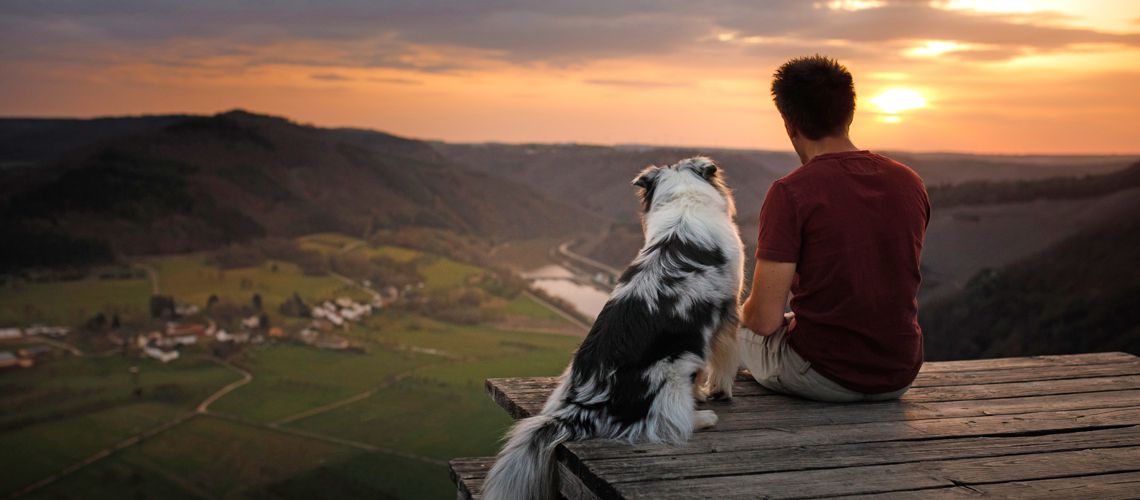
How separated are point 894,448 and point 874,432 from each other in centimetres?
15

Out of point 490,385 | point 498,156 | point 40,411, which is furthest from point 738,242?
point 498,156

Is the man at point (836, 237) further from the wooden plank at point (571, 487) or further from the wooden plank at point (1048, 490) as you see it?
the wooden plank at point (571, 487)

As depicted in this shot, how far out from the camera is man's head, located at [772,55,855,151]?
260cm

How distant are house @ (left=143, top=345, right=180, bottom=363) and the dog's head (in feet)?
68.4

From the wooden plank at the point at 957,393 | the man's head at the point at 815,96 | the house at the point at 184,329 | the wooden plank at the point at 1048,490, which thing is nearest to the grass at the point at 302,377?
the house at the point at 184,329

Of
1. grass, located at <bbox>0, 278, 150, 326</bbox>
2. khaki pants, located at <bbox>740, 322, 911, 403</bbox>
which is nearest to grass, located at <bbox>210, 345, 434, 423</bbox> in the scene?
grass, located at <bbox>0, 278, 150, 326</bbox>

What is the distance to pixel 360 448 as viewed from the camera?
1777 centimetres

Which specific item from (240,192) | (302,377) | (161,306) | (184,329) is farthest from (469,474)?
(240,192)

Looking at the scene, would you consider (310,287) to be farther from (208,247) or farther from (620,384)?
(620,384)

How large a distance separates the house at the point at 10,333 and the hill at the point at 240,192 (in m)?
2.15

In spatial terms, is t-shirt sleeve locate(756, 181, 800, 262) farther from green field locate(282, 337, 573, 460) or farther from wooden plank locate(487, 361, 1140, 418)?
green field locate(282, 337, 573, 460)

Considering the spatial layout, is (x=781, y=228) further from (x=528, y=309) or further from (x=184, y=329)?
(x=184, y=329)

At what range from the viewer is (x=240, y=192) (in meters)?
24.9

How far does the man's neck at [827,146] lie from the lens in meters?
2.73
